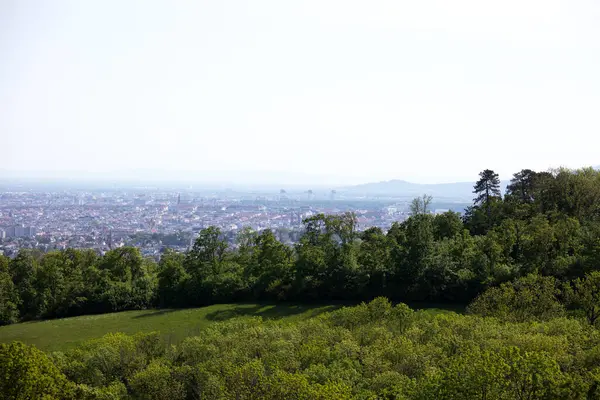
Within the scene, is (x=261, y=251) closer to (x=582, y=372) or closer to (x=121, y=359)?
(x=121, y=359)

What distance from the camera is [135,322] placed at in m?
40.7

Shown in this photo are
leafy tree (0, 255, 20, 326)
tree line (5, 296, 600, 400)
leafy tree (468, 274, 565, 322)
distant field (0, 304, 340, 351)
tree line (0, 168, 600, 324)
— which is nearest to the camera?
tree line (5, 296, 600, 400)

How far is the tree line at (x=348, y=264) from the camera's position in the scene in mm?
38750

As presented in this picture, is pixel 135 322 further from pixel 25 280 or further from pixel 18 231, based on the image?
pixel 18 231

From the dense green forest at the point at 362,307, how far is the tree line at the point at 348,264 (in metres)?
0.14

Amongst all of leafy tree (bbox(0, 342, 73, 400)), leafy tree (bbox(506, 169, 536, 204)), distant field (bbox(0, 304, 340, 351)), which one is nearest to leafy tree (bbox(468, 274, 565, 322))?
distant field (bbox(0, 304, 340, 351))

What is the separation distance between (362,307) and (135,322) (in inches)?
902

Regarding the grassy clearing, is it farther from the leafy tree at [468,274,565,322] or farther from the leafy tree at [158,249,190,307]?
the leafy tree at [468,274,565,322]

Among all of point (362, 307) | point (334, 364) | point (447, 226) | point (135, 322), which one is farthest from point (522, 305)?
point (135, 322)

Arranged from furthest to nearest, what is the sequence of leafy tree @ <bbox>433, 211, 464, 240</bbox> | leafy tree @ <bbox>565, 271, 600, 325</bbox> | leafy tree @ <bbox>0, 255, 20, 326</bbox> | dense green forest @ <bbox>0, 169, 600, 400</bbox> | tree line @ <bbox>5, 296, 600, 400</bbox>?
1. leafy tree @ <bbox>433, 211, 464, 240</bbox>
2. leafy tree @ <bbox>0, 255, 20, 326</bbox>
3. leafy tree @ <bbox>565, 271, 600, 325</bbox>
4. dense green forest @ <bbox>0, 169, 600, 400</bbox>
5. tree line @ <bbox>5, 296, 600, 400</bbox>

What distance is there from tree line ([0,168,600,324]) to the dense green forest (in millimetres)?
142

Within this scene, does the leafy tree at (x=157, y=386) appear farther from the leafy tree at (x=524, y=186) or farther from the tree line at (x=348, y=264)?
the leafy tree at (x=524, y=186)

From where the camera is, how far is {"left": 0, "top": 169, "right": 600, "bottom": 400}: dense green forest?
53.7 ft

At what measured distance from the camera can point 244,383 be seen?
52.6ft
